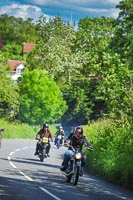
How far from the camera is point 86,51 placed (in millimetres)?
80812

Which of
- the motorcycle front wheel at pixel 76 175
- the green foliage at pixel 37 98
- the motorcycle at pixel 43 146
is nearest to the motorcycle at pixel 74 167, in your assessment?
the motorcycle front wheel at pixel 76 175

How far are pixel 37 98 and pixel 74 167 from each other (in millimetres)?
56663

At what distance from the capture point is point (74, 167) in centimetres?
1828

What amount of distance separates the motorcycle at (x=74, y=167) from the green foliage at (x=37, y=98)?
5492 cm

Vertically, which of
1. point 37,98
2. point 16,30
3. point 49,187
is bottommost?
point 49,187

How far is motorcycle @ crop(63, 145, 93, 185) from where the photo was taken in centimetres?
1794

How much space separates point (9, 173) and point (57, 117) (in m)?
58.4

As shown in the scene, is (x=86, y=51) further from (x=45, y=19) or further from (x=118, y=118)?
(x=118, y=118)

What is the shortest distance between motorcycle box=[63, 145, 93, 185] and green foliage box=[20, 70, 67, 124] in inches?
2162

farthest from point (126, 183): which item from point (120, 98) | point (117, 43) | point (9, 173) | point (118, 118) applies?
point (117, 43)

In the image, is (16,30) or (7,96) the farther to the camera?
(16,30)

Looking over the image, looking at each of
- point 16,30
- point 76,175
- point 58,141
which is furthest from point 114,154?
point 16,30

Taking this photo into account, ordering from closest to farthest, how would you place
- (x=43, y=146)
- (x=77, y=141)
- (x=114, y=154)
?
(x=77, y=141), (x=114, y=154), (x=43, y=146)

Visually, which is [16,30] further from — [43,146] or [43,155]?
[43,155]
